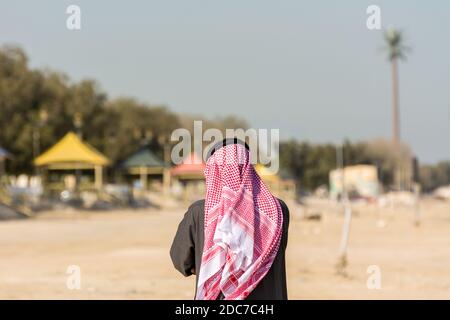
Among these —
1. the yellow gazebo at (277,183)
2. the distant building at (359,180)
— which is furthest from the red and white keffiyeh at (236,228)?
the distant building at (359,180)

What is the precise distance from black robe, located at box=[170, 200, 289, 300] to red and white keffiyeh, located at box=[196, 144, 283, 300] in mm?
68

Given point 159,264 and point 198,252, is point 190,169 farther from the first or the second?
point 198,252

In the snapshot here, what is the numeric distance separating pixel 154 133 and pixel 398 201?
70.3 feet

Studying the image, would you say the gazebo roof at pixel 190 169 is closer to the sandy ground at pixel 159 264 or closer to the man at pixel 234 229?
the sandy ground at pixel 159 264

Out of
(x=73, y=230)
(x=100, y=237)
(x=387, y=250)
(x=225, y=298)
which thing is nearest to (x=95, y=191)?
(x=73, y=230)

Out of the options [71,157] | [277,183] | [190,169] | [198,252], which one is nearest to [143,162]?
[190,169]

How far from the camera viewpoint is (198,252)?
15.6ft

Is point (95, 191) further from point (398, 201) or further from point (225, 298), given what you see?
point (225, 298)

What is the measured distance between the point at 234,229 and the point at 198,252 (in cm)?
25

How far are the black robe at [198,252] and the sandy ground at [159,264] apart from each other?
22.8 feet

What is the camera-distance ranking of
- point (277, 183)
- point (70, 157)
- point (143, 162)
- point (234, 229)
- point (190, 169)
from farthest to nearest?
point (277, 183) < point (190, 169) < point (143, 162) < point (70, 157) < point (234, 229)

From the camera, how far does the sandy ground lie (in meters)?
12.5

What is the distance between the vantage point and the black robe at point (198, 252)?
473 centimetres

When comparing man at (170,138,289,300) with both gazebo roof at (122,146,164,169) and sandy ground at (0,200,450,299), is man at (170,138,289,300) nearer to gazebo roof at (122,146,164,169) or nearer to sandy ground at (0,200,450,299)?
sandy ground at (0,200,450,299)
